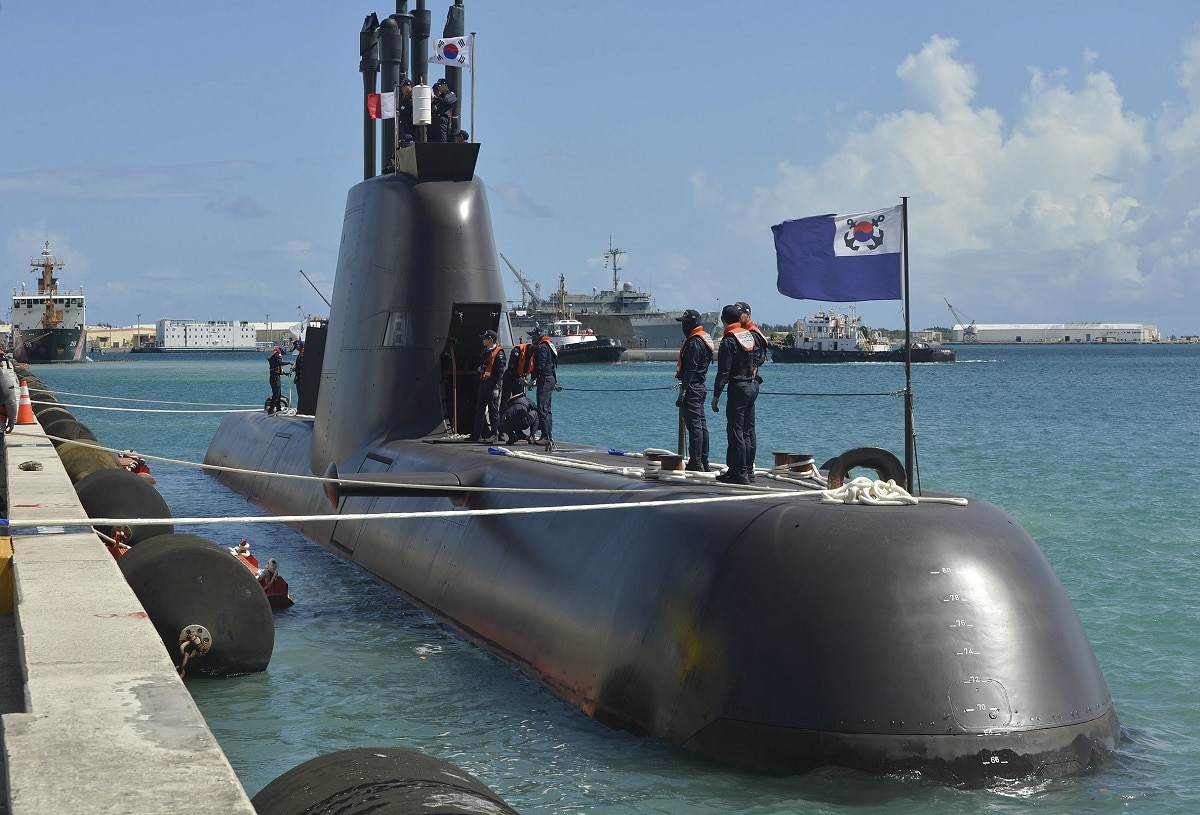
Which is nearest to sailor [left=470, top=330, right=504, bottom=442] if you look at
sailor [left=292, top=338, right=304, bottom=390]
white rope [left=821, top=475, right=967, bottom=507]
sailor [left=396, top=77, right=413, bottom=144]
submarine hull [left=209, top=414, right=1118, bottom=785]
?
sailor [left=396, top=77, right=413, bottom=144]

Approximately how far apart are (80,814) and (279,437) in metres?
17.2

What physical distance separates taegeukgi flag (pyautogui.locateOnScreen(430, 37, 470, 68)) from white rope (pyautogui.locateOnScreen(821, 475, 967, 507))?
10.2 metres

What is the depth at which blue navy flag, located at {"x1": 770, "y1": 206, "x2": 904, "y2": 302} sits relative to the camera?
9.09 meters

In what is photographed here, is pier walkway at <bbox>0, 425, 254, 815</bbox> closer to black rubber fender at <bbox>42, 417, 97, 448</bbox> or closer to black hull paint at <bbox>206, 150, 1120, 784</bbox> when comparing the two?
black hull paint at <bbox>206, 150, 1120, 784</bbox>

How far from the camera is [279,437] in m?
20.2

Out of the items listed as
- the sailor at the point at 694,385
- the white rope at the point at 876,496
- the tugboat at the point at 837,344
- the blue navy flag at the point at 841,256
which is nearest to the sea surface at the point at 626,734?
the white rope at the point at 876,496

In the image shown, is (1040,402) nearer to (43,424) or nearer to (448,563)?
(43,424)

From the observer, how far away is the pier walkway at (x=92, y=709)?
3590 mm

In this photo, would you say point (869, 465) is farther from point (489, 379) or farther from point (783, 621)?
point (489, 379)

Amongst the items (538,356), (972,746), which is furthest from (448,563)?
(972,746)

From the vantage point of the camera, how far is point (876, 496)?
7539 mm

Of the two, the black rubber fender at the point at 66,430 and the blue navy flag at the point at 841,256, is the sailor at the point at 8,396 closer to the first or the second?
the black rubber fender at the point at 66,430

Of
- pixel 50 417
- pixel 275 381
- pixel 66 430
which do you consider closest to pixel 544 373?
pixel 66 430

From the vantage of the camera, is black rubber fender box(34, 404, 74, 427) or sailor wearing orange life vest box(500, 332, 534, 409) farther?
black rubber fender box(34, 404, 74, 427)
